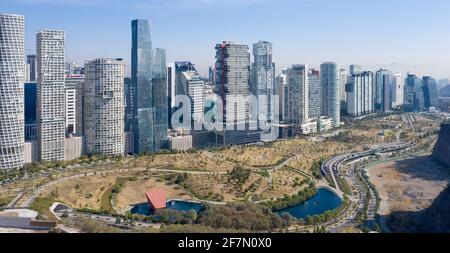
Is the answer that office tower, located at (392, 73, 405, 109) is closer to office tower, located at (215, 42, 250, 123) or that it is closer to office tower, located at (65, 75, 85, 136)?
office tower, located at (215, 42, 250, 123)

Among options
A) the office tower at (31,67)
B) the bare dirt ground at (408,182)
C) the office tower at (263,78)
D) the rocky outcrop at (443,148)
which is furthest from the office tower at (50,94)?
the rocky outcrop at (443,148)

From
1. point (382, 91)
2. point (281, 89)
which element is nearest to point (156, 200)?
point (281, 89)

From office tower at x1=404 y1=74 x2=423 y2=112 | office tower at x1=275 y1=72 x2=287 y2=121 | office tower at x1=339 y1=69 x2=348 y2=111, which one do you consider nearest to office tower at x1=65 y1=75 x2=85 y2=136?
office tower at x1=275 y1=72 x2=287 y2=121

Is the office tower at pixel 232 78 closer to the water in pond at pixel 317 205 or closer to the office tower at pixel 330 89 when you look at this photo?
the office tower at pixel 330 89

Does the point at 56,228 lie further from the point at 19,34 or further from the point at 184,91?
the point at 184,91

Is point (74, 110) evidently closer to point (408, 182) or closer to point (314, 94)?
point (408, 182)

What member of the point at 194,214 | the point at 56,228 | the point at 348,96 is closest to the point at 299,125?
the point at 348,96
